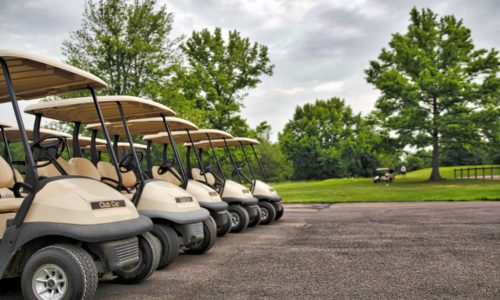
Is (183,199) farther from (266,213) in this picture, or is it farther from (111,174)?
(266,213)

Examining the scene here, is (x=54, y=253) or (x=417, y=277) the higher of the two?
(x=54, y=253)

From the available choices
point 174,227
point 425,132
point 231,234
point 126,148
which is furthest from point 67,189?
point 425,132

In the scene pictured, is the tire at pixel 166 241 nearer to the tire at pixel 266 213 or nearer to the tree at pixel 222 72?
the tire at pixel 266 213

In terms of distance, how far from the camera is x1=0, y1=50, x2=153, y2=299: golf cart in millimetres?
4594

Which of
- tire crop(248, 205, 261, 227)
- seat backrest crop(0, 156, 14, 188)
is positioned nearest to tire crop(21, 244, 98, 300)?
seat backrest crop(0, 156, 14, 188)

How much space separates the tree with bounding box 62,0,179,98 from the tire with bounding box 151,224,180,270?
16.4 metres

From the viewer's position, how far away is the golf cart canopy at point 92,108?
6352mm


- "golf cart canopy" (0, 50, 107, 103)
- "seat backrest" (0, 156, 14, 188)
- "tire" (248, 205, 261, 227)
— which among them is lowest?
"tire" (248, 205, 261, 227)

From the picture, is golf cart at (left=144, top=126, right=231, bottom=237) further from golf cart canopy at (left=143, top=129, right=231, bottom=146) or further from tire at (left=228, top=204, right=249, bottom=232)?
tire at (left=228, top=204, right=249, bottom=232)

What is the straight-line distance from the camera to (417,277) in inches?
231

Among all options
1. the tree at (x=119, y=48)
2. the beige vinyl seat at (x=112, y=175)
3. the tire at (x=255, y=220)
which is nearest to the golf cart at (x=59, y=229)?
the beige vinyl seat at (x=112, y=175)

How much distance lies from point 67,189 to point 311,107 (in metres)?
68.1

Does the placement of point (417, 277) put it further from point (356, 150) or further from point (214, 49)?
point (356, 150)

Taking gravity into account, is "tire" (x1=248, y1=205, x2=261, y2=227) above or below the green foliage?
below
